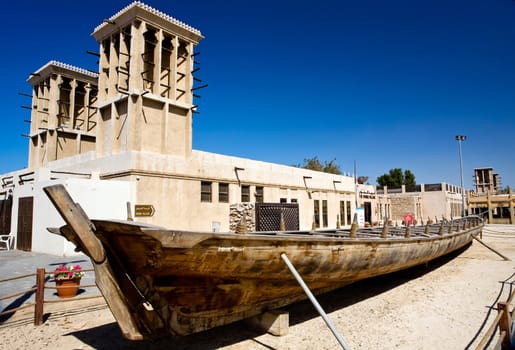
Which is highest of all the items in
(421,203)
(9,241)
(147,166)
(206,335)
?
(147,166)

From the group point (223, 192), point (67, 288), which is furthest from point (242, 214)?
point (67, 288)

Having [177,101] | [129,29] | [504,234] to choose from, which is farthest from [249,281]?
[504,234]

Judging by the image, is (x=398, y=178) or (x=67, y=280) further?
(x=398, y=178)

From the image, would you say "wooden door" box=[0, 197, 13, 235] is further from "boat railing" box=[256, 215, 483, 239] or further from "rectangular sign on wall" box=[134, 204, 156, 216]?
"boat railing" box=[256, 215, 483, 239]

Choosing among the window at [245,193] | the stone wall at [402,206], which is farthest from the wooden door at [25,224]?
the stone wall at [402,206]

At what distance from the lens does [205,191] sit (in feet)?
60.4

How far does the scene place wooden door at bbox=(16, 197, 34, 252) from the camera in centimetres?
1549

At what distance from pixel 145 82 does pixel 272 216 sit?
1085cm

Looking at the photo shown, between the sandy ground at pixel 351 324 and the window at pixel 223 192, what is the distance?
11.1 metres

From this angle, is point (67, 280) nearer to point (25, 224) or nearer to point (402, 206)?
point (25, 224)

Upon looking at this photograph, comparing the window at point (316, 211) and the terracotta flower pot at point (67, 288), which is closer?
the terracotta flower pot at point (67, 288)

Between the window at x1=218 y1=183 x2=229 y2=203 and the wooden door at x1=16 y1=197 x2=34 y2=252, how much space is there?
9.26 meters

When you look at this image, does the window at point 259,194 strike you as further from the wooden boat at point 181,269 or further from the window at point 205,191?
the wooden boat at point 181,269

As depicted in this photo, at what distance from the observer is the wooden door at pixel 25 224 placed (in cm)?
1549
